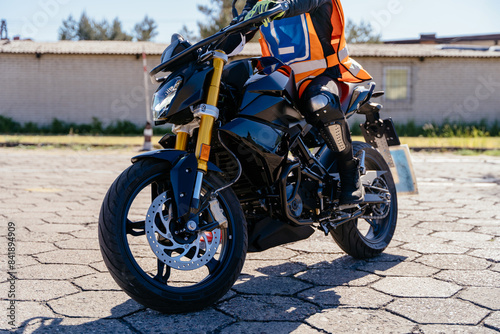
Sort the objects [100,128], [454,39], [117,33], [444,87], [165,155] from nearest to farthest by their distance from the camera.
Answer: [165,155] → [100,128] → [444,87] → [454,39] → [117,33]

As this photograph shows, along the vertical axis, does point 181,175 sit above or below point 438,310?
above

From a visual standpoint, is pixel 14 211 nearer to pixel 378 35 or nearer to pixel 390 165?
pixel 390 165

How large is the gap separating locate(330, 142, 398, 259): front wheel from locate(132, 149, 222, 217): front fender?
3.78ft

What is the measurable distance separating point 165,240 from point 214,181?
35 centimetres

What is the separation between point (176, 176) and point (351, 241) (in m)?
1.42

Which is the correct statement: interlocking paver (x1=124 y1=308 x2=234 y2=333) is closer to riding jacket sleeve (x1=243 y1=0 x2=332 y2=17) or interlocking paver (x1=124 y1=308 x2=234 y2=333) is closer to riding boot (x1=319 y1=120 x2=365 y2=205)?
riding boot (x1=319 y1=120 x2=365 y2=205)

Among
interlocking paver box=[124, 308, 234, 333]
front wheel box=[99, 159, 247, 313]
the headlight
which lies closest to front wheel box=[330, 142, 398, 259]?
front wheel box=[99, 159, 247, 313]

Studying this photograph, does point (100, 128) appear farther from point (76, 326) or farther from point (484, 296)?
point (484, 296)

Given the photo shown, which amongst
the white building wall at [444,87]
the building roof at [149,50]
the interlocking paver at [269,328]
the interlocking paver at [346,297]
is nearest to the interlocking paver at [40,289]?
the interlocking paver at [269,328]

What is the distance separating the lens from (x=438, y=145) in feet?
39.5

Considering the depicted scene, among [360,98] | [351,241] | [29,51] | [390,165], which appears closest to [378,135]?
[390,165]

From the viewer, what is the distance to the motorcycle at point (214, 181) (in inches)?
87.7

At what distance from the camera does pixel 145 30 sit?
54656mm

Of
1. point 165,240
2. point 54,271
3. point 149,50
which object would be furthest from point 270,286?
point 149,50
